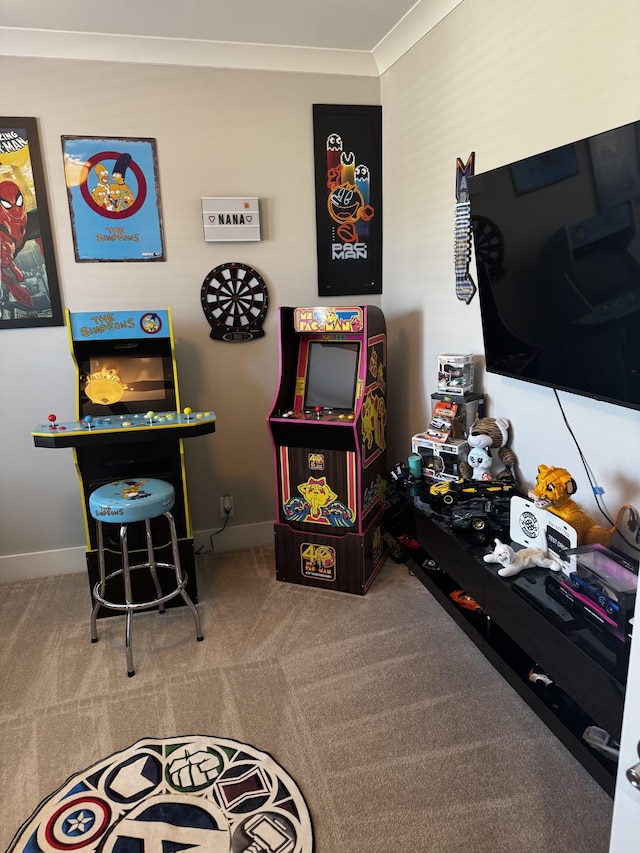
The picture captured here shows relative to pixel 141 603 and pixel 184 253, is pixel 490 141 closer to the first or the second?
pixel 184 253

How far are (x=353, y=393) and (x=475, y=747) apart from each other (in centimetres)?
161

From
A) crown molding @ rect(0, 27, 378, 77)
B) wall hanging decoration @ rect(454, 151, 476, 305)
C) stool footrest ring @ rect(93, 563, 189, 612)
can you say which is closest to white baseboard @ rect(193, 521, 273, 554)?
stool footrest ring @ rect(93, 563, 189, 612)

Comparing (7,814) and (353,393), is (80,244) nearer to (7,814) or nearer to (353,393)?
(353,393)

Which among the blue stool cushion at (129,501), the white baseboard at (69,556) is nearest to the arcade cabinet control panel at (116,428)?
the blue stool cushion at (129,501)

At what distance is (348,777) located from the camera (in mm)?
1793

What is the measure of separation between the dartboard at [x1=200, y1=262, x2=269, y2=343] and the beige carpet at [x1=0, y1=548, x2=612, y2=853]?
140 centimetres

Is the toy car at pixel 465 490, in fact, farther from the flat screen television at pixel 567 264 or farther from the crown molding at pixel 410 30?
the crown molding at pixel 410 30

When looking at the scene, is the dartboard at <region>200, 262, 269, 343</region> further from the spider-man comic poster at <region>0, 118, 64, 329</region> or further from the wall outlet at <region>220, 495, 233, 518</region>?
the wall outlet at <region>220, 495, 233, 518</region>

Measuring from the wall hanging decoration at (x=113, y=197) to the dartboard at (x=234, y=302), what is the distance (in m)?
0.35

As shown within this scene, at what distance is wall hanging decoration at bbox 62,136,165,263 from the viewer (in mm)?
2869

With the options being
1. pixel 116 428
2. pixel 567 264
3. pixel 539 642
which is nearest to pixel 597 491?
pixel 539 642

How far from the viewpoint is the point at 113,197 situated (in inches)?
115

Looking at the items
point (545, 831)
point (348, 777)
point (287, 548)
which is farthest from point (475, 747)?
point (287, 548)

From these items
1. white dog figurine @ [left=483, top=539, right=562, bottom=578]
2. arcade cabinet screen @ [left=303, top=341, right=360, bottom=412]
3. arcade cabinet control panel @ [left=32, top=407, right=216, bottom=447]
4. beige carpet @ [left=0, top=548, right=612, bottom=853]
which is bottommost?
beige carpet @ [left=0, top=548, right=612, bottom=853]
